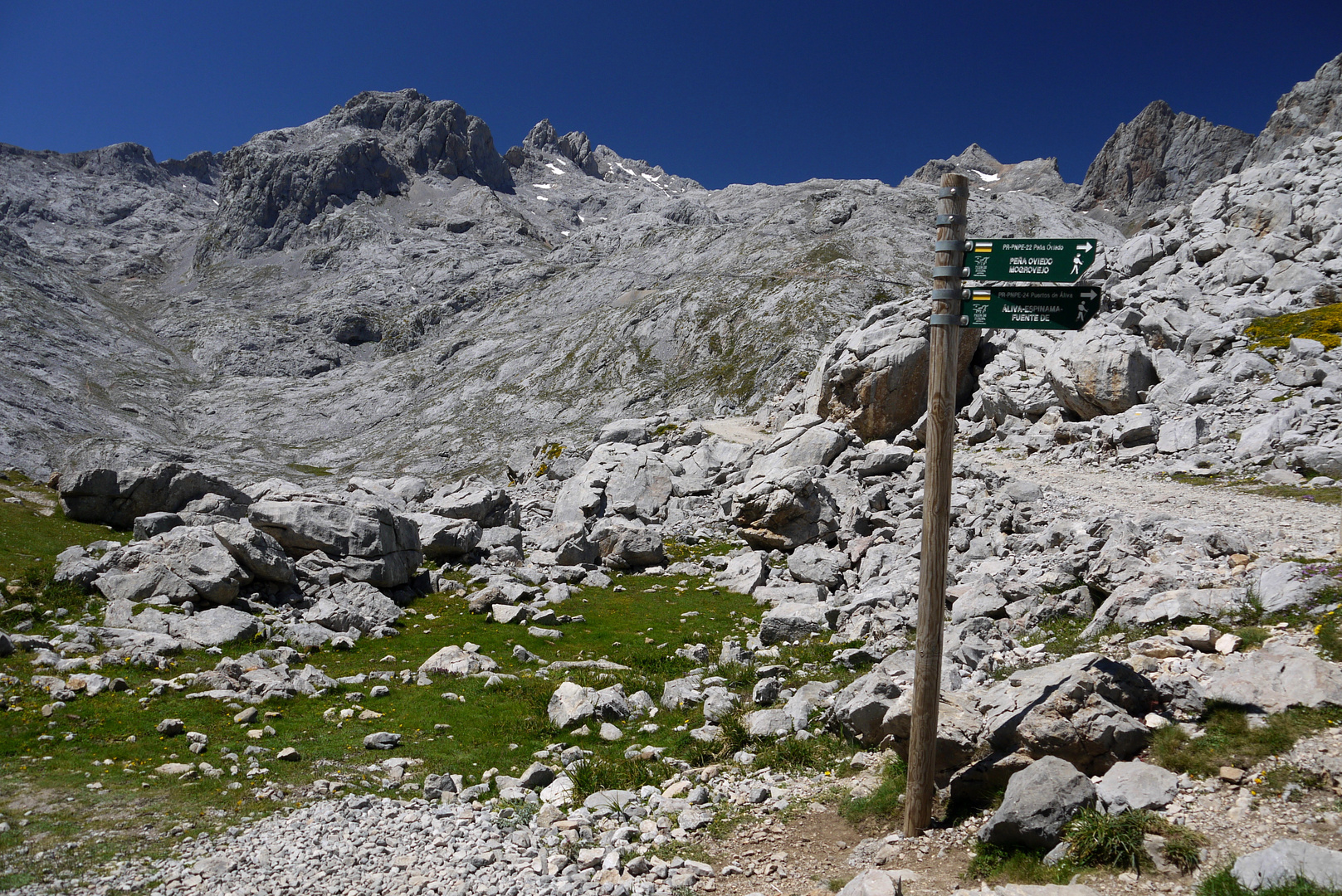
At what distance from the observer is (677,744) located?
15.3 m

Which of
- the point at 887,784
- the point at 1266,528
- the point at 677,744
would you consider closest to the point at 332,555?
the point at 677,744

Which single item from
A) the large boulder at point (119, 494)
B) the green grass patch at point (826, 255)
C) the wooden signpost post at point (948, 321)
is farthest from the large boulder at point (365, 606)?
the green grass patch at point (826, 255)

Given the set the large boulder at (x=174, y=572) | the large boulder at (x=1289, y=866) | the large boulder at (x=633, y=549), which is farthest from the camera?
the large boulder at (x=633, y=549)

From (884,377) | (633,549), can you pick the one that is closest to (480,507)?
(633,549)

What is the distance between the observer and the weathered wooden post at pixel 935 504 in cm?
963

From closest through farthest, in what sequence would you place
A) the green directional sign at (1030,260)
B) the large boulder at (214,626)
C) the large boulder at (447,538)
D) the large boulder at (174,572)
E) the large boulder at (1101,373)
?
the green directional sign at (1030,260) < the large boulder at (214,626) < the large boulder at (174,572) < the large boulder at (447,538) < the large boulder at (1101,373)

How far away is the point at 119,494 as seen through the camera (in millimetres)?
32469

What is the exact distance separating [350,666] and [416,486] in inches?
1402

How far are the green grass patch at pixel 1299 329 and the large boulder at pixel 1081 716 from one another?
3286cm

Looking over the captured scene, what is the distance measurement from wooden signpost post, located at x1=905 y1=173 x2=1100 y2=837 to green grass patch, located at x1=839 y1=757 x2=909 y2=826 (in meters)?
0.68

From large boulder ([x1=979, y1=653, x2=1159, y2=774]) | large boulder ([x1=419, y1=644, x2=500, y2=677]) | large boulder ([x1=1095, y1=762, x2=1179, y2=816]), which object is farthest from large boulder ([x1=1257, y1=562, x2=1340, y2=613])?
large boulder ([x1=419, y1=644, x2=500, y2=677])

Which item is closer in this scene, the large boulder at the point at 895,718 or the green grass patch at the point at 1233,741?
the green grass patch at the point at 1233,741

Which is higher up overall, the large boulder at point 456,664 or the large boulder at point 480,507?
the large boulder at point 480,507

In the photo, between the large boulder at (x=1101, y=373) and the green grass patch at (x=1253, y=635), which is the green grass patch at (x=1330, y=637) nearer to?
the green grass patch at (x=1253, y=635)
